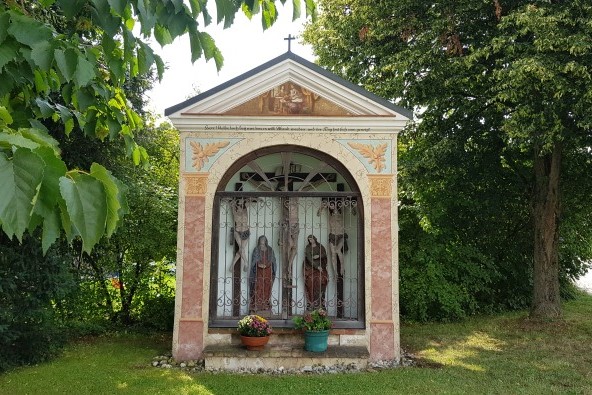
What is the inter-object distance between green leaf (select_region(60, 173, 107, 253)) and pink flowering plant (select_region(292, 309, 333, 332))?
233 inches

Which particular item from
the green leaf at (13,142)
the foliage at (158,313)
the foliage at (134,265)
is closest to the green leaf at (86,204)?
the green leaf at (13,142)

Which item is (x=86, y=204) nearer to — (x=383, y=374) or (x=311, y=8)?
(x=311, y=8)

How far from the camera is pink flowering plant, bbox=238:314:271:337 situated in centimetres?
671

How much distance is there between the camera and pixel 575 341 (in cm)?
826

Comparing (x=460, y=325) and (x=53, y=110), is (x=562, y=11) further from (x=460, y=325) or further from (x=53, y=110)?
(x=53, y=110)

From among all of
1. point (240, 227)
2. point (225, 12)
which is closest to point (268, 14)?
point (225, 12)

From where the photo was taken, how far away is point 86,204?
1082mm

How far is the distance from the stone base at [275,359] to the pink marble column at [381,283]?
0.35m

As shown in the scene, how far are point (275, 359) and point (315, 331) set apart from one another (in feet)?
2.16

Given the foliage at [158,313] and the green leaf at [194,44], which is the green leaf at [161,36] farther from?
the foliage at [158,313]

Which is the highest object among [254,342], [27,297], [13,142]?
[13,142]

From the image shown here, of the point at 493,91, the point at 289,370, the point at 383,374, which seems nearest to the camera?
the point at 383,374

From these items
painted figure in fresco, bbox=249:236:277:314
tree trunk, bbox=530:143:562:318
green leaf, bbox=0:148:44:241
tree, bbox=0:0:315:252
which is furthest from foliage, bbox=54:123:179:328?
green leaf, bbox=0:148:44:241

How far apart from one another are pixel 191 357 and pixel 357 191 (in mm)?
3374
